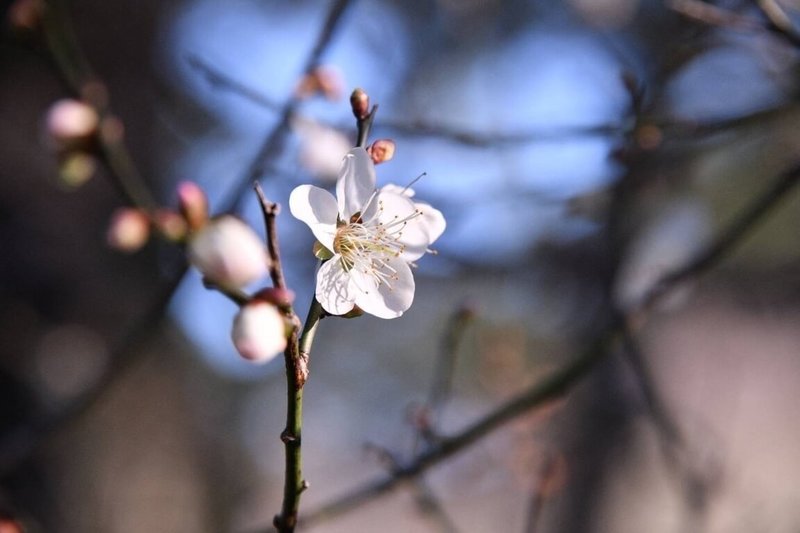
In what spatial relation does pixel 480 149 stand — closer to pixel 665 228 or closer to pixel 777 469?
pixel 665 228

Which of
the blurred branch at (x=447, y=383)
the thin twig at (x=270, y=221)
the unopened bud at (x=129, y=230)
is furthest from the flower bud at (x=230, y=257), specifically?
the blurred branch at (x=447, y=383)

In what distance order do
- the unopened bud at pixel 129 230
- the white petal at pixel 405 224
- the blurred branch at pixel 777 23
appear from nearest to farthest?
the white petal at pixel 405 224, the unopened bud at pixel 129 230, the blurred branch at pixel 777 23

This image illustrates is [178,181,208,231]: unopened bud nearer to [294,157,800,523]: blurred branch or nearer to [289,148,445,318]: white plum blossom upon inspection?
[289,148,445,318]: white plum blossom

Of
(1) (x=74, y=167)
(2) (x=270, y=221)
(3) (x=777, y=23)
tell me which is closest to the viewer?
(2) (x=270, y=221)

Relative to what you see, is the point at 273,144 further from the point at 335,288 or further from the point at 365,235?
the point at 335,288

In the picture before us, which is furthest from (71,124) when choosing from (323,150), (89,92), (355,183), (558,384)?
(558,384)

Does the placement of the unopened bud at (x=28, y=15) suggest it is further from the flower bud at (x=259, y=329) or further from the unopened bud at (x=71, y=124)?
the flower bud at (x=259, y=329)
